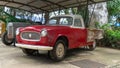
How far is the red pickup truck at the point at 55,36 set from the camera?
6.48 meters

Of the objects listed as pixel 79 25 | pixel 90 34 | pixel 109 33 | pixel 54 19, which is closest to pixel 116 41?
pixel 109 33

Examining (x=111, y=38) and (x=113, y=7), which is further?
(x=113, y=7)

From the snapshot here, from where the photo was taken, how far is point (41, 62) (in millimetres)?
6844

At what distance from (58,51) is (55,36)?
61cm

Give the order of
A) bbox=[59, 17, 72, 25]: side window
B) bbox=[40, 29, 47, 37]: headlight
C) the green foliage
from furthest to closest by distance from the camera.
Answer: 1. the green foliage
2. bbox=[59, 17, 72, 25]: side window
3. bbox=[40, 29, 47, 37]: headlight

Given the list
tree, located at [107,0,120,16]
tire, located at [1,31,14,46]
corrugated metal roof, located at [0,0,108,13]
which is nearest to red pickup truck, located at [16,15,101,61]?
corrugated metal roof, located at [0,0,108,13]

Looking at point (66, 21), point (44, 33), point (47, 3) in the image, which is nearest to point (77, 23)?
point (66, 21)

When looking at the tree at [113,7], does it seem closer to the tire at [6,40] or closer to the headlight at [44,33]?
the tire at [6,40]

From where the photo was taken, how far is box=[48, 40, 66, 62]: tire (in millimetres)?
6691

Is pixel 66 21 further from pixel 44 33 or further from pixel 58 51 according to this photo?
pixel 44 33

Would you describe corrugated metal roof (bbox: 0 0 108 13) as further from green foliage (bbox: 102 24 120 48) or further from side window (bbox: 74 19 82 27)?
green foliage (bbox: 102 24 120 48)

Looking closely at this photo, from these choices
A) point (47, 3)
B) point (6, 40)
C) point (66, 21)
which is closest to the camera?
point (66, 21)

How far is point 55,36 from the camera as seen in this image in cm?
664

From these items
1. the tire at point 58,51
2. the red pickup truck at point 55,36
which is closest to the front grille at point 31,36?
the red pickup truck at point 55,36
